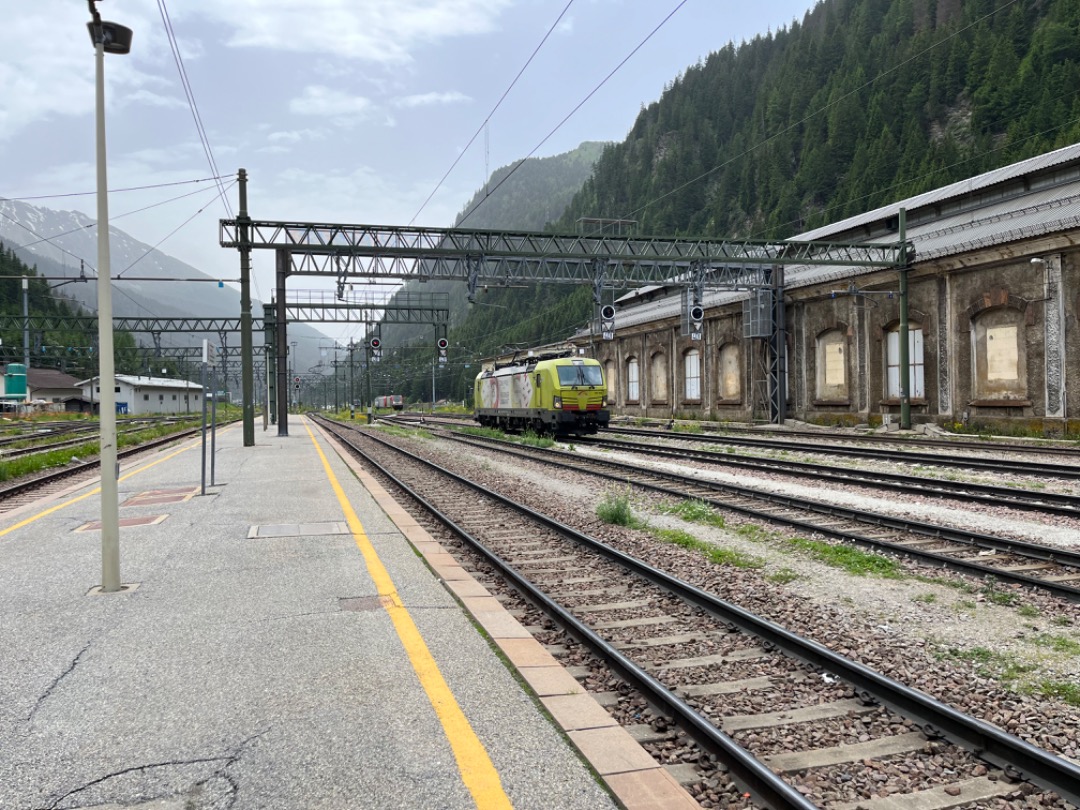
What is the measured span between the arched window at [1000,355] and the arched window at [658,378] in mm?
21926

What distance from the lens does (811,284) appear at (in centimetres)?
3672

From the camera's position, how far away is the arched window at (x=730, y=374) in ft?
137

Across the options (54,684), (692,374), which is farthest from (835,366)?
(54,684)

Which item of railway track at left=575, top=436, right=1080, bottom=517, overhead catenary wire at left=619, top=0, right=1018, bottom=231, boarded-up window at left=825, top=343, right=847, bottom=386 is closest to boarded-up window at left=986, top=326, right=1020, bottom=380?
boarded-up window at left=825, top=343, right=847, bottom=386

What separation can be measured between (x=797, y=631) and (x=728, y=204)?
376 ft

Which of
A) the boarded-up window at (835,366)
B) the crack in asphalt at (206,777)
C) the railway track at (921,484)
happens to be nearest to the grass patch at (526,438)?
the railway track at (921,484)

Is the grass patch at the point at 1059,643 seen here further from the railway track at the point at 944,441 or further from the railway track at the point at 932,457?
the railway track at the point at 944,441

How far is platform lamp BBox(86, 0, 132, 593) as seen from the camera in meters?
6.79

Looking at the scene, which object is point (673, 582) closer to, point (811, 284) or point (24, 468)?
point (24, 468)

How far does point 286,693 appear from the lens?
4.39m

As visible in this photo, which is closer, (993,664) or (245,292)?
(993,664)

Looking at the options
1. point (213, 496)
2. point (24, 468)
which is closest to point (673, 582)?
point (213, 496)

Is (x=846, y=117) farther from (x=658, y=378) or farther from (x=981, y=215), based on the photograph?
(x=981, y=215)

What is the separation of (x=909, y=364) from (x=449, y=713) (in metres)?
31.0
